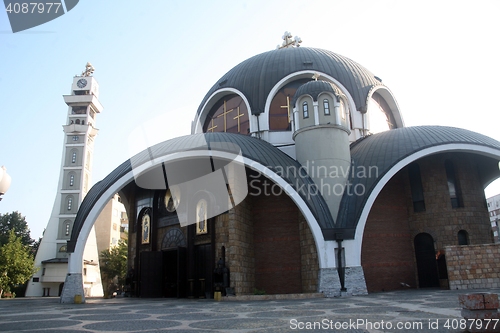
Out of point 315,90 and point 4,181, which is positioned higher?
point 315,90

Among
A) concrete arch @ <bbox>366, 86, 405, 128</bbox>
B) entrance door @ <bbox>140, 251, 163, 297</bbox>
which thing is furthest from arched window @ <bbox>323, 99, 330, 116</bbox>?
entrance door @ <bbox>140, 251, 163, 297</bbox>

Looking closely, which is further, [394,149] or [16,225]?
[16,225]

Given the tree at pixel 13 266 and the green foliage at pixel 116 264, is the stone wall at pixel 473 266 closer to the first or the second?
the tree at pixel 13 266

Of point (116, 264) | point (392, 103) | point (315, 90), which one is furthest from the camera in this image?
point (116, 264)

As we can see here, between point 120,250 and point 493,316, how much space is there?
31.6 meters

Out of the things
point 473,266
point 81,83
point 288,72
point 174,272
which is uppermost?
point 81,83

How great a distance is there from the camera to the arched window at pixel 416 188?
47.3 feet

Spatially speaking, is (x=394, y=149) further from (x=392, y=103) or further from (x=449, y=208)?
(x=392, y=103)

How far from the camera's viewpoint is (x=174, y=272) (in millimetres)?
14594

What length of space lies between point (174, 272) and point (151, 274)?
2.58 feet

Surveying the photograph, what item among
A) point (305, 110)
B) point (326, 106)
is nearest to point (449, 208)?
point (326, 106)

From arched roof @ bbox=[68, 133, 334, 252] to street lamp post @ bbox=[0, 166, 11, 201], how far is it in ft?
22.3

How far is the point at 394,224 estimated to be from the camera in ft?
46.4

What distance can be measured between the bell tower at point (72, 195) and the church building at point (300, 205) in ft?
56.8
